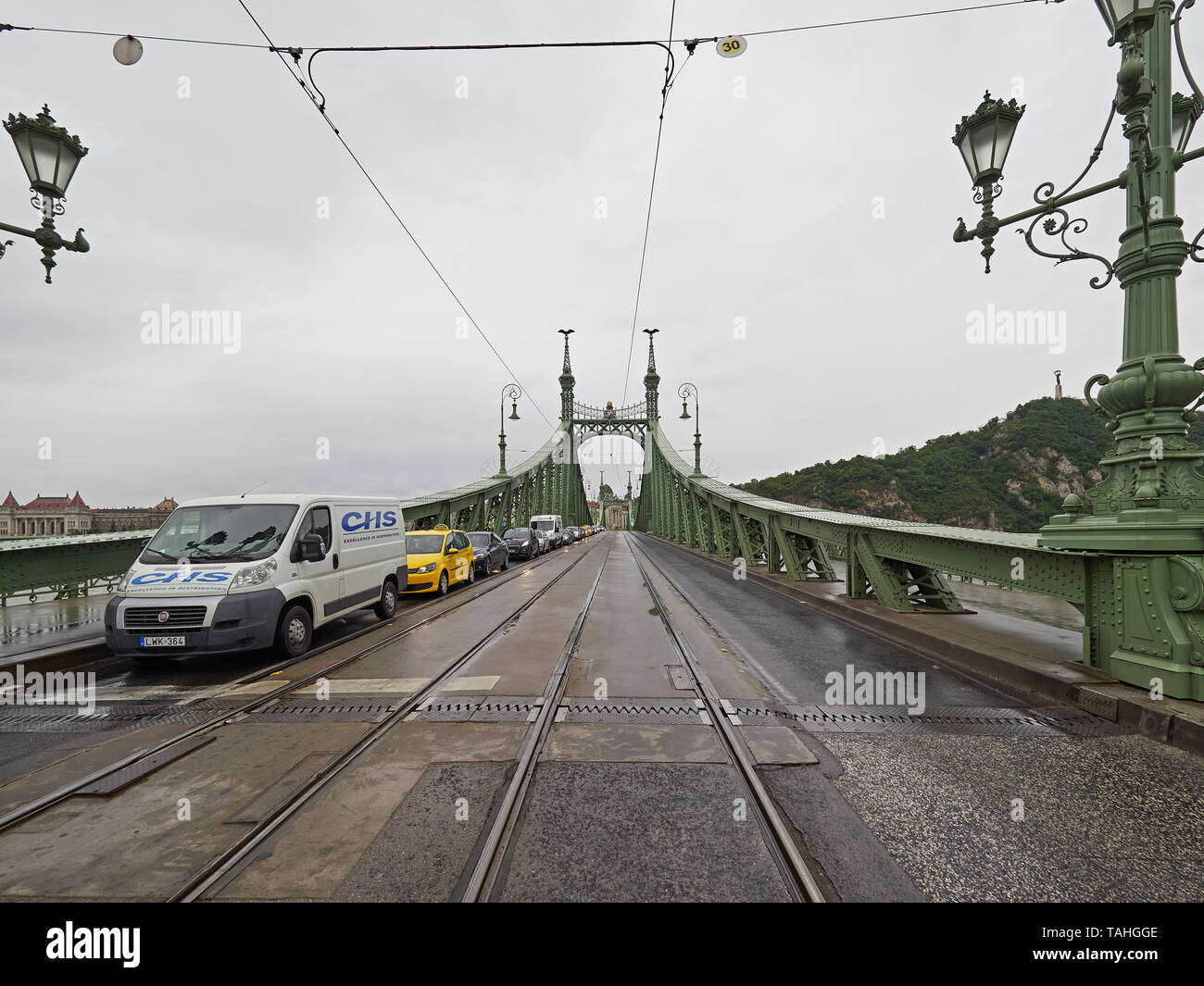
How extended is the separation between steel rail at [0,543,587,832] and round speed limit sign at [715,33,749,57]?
866 centimetres

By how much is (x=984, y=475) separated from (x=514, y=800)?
3284 cm

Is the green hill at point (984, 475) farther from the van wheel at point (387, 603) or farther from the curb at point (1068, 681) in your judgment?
the van wheel at point (387, 603)

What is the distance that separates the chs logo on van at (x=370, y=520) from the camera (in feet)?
25.7

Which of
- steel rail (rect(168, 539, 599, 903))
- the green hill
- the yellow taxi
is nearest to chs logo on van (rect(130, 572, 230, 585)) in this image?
steel rail (rect(168, 539, 599, 903))

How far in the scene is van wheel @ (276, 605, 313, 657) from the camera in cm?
606

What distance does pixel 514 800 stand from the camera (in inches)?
116

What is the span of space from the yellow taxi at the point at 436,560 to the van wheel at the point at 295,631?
417cm

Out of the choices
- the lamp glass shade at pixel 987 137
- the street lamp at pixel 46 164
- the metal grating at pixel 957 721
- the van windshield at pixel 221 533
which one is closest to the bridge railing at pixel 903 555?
the metal grating at pixel 957 721

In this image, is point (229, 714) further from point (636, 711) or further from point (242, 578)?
point (636, 711)

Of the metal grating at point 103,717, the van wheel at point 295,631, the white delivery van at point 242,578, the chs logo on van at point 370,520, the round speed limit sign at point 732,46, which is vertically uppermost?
the round speed limit sign at point 732,46

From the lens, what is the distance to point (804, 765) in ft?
11.2

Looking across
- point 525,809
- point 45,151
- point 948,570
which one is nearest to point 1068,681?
point 948,570

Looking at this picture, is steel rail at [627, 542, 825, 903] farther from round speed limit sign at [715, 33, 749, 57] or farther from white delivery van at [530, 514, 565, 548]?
white delivery van at [530, 514, 565, 548]
